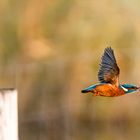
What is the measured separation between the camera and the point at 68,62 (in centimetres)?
168

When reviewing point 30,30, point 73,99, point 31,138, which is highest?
point 30,30

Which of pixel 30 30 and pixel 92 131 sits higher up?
pixel 30 30

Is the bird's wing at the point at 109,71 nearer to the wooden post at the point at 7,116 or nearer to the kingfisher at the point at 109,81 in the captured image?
the kingfisher at the point at 109,81

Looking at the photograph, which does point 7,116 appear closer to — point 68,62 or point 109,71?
point 109,71

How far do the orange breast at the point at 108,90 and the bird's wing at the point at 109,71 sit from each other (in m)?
0.02

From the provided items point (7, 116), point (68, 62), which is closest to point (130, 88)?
point (68, 62)

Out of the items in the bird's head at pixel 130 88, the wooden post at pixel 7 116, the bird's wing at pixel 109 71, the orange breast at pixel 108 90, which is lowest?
the wooden post at pixel 7 116

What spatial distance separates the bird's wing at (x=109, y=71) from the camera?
144 cm

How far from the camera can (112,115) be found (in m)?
1.58

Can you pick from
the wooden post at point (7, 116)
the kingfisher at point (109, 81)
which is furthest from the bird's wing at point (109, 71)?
the wooden post at point (7, 116)

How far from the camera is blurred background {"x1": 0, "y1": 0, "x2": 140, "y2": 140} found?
159 cm

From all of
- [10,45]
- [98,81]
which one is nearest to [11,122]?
[98,81]

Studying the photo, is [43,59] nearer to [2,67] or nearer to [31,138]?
[2,67]

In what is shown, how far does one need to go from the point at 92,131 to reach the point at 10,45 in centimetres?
48
